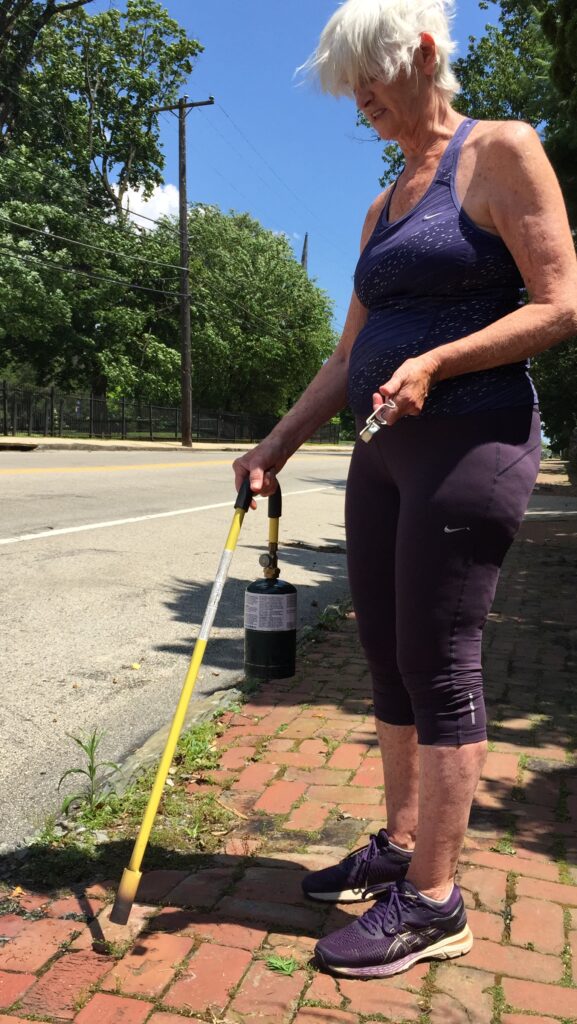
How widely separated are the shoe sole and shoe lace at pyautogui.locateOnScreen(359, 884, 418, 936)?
2.9 inches

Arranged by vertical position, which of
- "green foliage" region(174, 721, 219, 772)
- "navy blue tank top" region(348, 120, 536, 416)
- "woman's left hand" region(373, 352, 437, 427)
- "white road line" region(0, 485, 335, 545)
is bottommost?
"green foliage" region(174, 721, 219, 772)

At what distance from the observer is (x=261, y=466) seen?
8.25ft

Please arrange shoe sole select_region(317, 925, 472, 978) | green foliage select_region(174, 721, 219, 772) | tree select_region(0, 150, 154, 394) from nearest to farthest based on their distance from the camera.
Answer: shoe sole select_region(317, 925, 472, 978), green foliage select_region(174, 721, 219, 772), tree select_region(0, 150, 154, 394)

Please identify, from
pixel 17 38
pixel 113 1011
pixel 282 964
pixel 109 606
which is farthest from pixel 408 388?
pixel 17 38

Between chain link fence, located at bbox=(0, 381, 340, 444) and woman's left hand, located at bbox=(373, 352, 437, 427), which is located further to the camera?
chain link fence, located at bbox=(0, 381, 340, 444)

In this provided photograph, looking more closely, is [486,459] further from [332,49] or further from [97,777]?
[97,777]

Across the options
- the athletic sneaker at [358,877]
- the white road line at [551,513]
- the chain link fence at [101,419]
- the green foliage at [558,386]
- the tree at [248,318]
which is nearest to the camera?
the athletic sneaker at [358,877]

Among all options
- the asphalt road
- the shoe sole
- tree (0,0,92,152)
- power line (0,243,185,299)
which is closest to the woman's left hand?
the shoe sole

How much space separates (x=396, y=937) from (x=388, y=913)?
54mm

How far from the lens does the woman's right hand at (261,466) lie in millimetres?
2504

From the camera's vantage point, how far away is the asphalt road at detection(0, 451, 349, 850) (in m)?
3.85

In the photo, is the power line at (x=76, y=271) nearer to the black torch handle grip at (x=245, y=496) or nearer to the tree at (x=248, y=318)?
the tree at (x=248, y=318)

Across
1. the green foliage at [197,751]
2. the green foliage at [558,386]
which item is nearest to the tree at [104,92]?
the green foliage at [558,386]

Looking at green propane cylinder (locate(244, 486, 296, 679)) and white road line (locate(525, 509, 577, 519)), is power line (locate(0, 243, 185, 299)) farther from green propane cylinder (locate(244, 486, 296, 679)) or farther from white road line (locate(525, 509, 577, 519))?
green propane cylinder (locate(244, 486, 296, 679))
